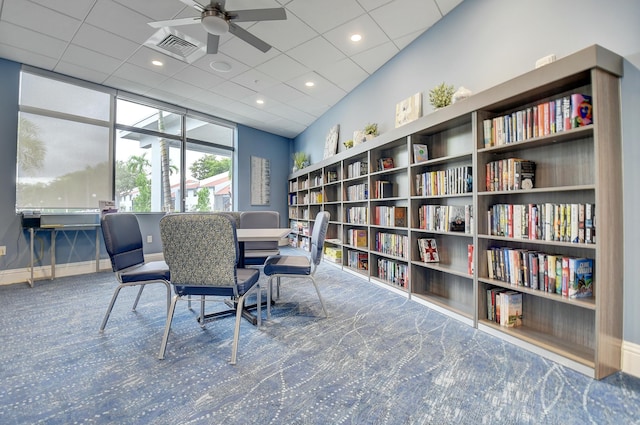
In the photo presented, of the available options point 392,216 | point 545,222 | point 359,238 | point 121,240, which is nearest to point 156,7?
point 121,240

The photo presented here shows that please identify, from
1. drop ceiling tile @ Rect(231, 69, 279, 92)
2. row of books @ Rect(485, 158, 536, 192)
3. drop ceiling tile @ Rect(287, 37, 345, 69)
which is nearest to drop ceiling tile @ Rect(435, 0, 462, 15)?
drop ceiling tile @ Rect(287, 37, 345, 69)

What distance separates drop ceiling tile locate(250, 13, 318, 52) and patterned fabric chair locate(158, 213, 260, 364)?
2340 millimetres

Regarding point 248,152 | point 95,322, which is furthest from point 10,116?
point 248,152

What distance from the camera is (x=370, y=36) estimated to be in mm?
3027

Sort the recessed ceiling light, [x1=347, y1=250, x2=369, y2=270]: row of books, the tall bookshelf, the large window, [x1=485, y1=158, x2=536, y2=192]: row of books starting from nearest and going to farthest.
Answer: the tall bookshelf, [x1=485, y1=158, x2=536, y2=192]: row of books, the recessed ceiling light, the large window, [x1=347, y1=250, x2=369, y2=270]: row of books

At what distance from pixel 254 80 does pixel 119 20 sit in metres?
1.70

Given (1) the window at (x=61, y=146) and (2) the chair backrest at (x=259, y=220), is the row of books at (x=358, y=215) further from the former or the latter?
(1) the window at (x=61, y=146)

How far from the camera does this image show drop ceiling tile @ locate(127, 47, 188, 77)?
3369 millimetres

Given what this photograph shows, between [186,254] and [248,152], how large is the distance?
5.05 metres

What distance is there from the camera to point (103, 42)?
10.3 feet

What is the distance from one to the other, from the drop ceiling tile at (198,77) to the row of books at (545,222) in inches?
157

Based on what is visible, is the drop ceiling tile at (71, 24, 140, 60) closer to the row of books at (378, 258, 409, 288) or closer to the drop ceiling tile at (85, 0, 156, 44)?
the drop ceiling tile at (85, 0, 156, 44)

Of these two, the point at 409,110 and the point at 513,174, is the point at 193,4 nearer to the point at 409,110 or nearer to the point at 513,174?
the point at 409,110

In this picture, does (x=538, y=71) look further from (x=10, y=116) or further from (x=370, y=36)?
(x=10, y=116)
